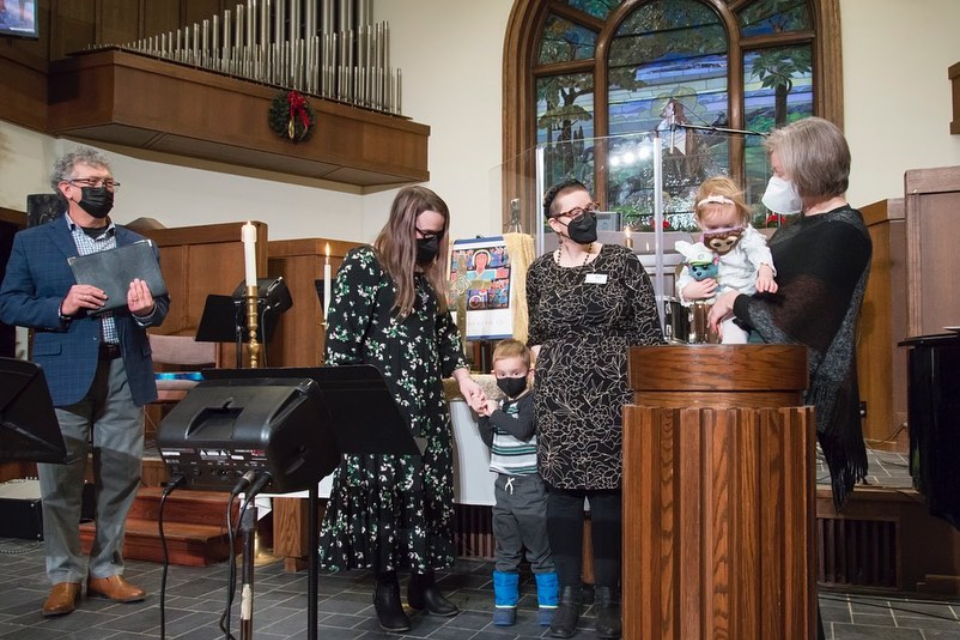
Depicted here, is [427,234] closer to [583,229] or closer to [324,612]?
[583,229]

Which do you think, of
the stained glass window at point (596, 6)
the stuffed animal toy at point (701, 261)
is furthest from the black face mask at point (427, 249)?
the stained glass window at point (596, 6)

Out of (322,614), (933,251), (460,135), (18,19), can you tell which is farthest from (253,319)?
(460,135)

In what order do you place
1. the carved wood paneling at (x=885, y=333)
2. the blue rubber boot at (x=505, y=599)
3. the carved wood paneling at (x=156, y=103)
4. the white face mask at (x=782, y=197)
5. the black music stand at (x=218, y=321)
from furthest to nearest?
the carved wood paneling at (x=156, y=103), the black music stand at (x=218, y=321), the carved wood paneling at (x=885, y=333), the blue rubber boot at (x=505, y=599), the white face mask at (x=782, y=197)

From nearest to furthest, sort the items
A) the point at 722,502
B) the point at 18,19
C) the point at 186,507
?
the point at 722,502 < the point at 186,507 < the point at 18,19

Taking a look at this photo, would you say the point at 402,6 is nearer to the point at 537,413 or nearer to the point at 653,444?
the point at 537,413

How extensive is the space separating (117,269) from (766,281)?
229 cm

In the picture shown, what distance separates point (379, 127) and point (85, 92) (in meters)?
2.74

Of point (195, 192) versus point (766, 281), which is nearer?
point (766, 281)

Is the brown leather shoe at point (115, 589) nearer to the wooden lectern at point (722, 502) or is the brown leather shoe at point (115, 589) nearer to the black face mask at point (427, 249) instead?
the black face mask at point (427, 249)

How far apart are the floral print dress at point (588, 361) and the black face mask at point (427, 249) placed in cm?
40

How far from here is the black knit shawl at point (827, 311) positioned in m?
2.13

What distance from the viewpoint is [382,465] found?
10.1ft

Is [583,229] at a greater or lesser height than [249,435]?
greater

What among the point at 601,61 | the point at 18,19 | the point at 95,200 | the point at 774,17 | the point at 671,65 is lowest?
the point at 95,200
